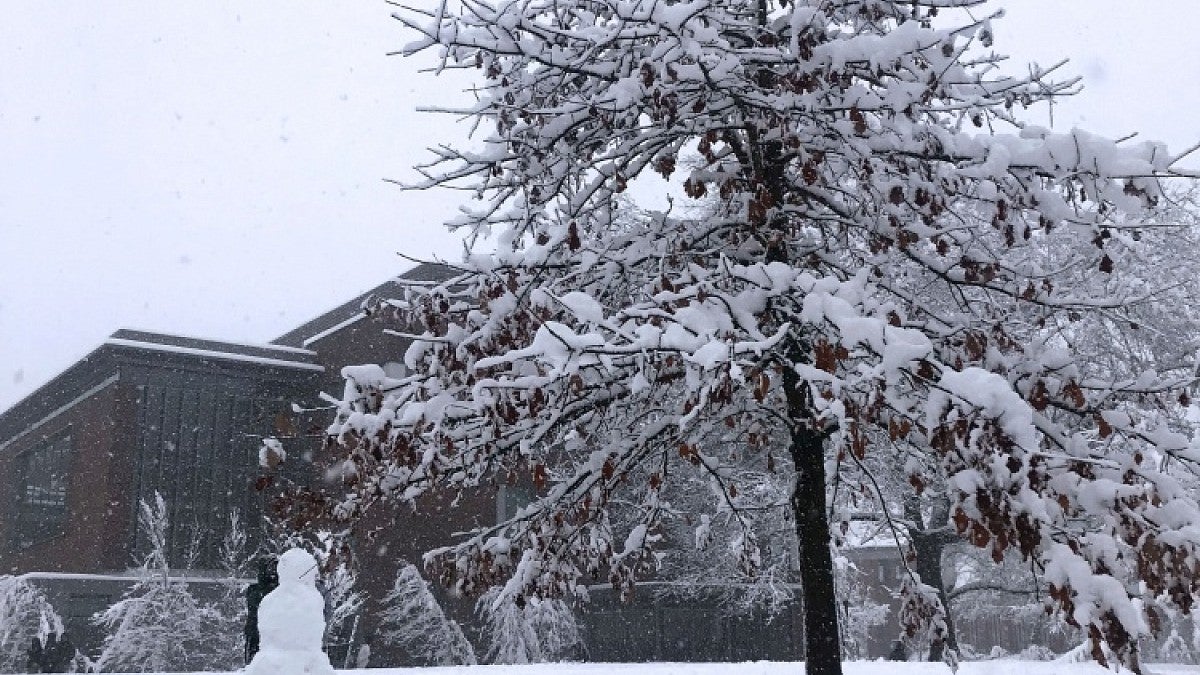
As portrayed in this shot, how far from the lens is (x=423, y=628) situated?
21391 millimetres

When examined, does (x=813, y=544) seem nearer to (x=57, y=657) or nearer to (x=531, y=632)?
(x=531, y=632)

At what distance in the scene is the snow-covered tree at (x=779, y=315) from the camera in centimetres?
403

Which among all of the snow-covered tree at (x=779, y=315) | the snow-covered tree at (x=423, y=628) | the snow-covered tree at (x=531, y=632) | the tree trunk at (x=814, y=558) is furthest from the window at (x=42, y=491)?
the tree trunk at (x=814, y=558)

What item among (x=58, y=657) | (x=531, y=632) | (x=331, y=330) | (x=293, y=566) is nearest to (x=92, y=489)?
(x=331, y=330)

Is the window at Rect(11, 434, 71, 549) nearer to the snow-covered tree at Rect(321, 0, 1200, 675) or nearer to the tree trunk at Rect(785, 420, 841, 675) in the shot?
the snow-covered tree at Rect(321, 0, 1200, 675)

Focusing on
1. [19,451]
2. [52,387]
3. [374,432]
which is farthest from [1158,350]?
[19,451]

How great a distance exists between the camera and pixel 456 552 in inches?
245

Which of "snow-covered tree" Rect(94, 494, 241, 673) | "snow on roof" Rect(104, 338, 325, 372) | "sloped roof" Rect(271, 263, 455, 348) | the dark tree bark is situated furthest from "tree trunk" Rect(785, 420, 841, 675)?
"snow on roof" Rect(104, 338, 325, 372)

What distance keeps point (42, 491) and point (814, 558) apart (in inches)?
1243

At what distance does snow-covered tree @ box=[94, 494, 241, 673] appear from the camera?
826 inches

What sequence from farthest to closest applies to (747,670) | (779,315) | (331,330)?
(331,330) < (747,670) < (779,315)

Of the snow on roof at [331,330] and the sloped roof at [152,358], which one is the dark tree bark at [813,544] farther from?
the sloped roof at [152,358]

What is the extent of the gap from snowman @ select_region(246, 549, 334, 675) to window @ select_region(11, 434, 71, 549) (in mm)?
22675

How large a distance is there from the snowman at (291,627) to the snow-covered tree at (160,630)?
14593mm
